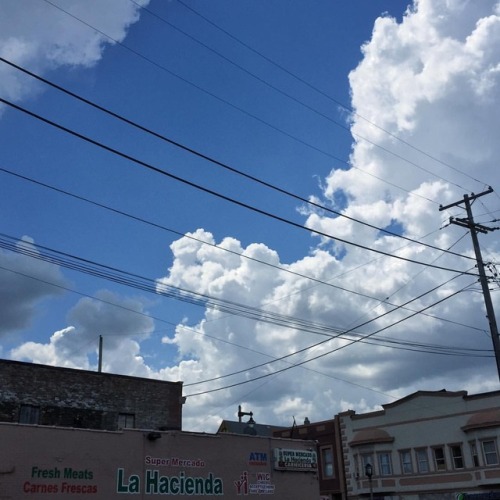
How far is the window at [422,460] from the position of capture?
129ft

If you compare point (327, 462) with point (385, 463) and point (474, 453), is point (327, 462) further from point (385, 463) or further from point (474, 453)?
point (474, 453)

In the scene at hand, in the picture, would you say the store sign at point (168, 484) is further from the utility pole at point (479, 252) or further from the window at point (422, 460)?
the window at point (422, 460)

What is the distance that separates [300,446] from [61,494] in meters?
11.6

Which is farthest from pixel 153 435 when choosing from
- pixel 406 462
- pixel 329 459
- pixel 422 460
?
pixel 329 459

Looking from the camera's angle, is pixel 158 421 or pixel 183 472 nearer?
pixel 183 472

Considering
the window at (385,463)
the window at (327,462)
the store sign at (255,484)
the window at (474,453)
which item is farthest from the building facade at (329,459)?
the store sign at (255,484)

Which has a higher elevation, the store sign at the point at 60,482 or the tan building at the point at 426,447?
the tan building at the point at 426,447

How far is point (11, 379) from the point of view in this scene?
28859 millimetres

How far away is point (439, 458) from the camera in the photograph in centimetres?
3869

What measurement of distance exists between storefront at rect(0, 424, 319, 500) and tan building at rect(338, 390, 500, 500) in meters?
13.6

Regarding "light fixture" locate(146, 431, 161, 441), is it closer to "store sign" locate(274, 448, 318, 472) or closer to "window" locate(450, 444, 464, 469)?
"store sign" locate(274, 448, 318, 472)

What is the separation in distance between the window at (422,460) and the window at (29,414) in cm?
2330

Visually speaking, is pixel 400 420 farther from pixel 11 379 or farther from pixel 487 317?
pixel 11 379

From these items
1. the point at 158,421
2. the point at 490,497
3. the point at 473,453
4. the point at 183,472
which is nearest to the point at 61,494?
the point at 183,472
